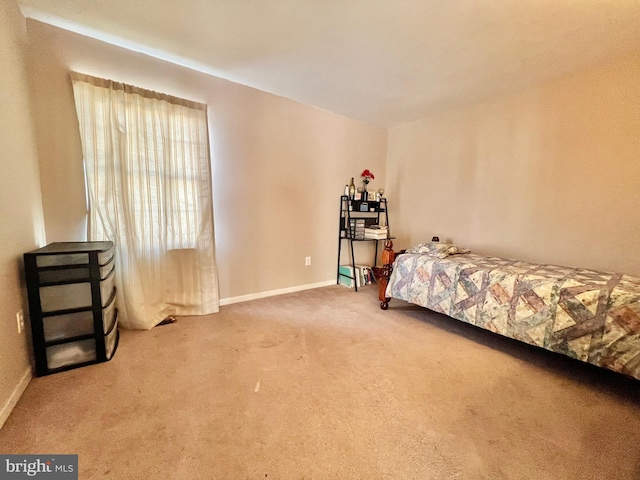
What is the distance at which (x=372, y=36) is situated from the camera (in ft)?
6.56

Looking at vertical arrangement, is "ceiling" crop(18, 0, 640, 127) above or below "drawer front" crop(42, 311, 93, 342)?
above

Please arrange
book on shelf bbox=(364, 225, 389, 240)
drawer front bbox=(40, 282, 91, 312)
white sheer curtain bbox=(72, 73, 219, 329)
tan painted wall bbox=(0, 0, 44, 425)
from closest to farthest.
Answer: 1. tan painted wall bbox=(0, 0, 44, 425)
2. drawer front bbox=(40, 282, 91, 312)
3. white sheer curtain bbox=(72, 73, 219, 329)
4. book on shelf bbox=(364, 225, 389, 240)

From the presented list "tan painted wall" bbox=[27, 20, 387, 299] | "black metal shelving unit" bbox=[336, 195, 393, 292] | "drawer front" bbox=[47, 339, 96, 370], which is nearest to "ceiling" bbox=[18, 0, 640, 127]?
"tan painted wall" bbox=[27, 20, 387, 299]

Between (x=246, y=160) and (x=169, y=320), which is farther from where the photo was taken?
(x=246, y=160)

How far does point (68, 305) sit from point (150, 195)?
1.04m

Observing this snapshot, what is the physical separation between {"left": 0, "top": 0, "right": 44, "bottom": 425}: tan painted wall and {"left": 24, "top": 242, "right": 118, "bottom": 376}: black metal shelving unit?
0.08 meters

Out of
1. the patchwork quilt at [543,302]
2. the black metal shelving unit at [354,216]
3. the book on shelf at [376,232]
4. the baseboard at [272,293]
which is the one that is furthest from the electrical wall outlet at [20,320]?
the book on shelf at [376,232]

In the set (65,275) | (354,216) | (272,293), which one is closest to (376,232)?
(354,216)

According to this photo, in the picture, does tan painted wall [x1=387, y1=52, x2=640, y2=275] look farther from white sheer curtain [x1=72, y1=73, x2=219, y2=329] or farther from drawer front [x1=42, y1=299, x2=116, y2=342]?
drawer front [x1=42, y1=299, x2=116, y2=342]

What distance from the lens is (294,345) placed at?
2.14 metres

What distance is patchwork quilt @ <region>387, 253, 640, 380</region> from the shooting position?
1581 mm

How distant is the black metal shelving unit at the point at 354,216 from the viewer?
371 centimetres

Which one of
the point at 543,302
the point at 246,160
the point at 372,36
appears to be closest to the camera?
the point at 543,302

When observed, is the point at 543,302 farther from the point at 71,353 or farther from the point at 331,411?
the point at 71,353
